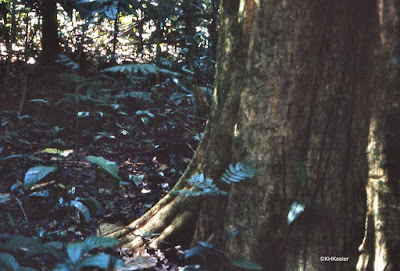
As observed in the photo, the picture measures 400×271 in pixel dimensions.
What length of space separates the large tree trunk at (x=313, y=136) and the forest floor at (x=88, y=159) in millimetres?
683

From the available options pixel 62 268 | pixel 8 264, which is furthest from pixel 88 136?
pixel 62 268

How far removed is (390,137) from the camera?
2.32 meters

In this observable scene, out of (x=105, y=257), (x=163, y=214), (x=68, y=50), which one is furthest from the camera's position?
(x=68, y=50)

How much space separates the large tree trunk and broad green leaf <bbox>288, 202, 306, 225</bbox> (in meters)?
0.05

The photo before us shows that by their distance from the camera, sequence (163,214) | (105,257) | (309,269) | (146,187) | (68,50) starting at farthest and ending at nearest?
1. (68,50)
2. (146,187)
3. (163,214)
4. (309,269)
5. (105,257)

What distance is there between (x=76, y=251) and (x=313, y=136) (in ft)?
4.22

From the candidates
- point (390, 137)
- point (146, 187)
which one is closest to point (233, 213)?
point (390, 137)

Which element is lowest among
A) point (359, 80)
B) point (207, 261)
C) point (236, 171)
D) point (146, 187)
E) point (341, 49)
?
point (207, 261)

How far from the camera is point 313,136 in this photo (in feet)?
8.16

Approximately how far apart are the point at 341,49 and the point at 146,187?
2.31m

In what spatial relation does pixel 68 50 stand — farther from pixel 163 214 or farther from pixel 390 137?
pixel 390 137

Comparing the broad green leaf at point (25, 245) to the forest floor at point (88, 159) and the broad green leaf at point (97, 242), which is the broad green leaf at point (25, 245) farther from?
the broad green leaf at point (97, 242)

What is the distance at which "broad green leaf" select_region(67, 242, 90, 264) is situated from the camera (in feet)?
6.58

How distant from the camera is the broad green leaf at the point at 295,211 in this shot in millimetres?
2396
